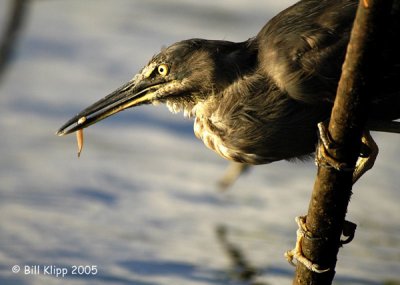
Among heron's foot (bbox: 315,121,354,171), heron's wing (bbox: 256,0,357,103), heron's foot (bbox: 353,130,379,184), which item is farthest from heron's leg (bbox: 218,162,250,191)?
heron's foot (bbox: 315,121,354,171)

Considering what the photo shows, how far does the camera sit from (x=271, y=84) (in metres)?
5.36

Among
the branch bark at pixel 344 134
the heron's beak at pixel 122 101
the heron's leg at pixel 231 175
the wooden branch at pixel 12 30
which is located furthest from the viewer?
the wooden branch at pixel 12 30

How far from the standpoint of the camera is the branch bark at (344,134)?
4.26 m

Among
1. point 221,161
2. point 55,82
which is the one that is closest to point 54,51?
point 55,82

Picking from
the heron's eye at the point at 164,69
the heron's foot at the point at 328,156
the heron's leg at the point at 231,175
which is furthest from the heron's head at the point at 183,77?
the heron's leg at the point at 231,175

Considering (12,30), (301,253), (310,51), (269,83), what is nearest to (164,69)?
(269,83)

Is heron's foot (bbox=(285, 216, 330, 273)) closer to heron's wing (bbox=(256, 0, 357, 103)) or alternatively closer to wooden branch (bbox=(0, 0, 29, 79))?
heron's wing (bbox=(256, 0, 357, 103))

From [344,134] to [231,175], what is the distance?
476 centimetres

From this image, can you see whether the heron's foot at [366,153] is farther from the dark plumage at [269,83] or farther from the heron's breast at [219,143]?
the heron's breast at [219,143]

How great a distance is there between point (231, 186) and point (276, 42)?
166 inches

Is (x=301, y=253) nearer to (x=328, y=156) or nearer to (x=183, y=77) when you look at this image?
(x=328, y=156)

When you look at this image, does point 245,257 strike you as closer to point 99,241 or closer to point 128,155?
point 99,241

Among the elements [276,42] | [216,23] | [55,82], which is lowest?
[276,42]

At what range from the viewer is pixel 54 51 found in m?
11.8
